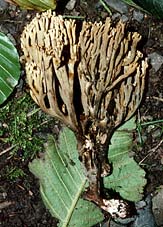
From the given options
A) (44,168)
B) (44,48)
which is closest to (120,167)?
(44,168)

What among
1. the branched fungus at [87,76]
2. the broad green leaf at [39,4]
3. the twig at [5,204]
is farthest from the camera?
the twig at [5,204]

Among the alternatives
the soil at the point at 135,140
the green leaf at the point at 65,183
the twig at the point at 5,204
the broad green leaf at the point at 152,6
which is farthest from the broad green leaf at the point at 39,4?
the twig at the point at 5,204

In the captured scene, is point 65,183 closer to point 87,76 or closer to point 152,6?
point 87,76

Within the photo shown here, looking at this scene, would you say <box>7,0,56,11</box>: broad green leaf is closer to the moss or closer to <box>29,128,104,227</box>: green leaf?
the moss

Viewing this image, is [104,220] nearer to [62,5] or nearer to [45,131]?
[45,131]

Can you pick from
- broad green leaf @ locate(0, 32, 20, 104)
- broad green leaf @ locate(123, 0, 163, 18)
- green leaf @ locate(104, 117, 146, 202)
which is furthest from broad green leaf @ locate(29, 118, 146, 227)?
broad green leaf @ locate(123, 0, 163, 18)

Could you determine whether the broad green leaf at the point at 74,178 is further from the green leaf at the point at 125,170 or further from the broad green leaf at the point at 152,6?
the broad green leaf at the point at 152,6
